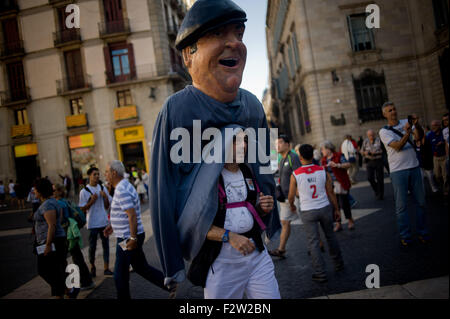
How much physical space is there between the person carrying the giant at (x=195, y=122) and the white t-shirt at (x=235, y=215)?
0.12m

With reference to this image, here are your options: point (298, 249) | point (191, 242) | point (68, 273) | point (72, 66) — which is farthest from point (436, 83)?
point (72, 66)

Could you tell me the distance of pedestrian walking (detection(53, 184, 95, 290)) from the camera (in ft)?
12.8

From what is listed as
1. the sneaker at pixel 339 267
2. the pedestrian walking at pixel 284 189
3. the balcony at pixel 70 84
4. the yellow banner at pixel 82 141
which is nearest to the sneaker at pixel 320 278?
the sneaker at pixel 339 267

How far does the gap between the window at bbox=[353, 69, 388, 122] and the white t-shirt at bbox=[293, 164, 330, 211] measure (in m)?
6.40

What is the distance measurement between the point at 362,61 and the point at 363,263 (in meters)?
5.91

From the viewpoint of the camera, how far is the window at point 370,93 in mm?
9266

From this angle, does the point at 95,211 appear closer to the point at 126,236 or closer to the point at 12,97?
the point at 126,236

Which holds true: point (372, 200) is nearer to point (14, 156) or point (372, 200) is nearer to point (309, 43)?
point (14, 156)

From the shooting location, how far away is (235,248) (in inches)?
56.9

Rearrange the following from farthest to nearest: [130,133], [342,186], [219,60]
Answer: [130,133], [342,186], [219,60]

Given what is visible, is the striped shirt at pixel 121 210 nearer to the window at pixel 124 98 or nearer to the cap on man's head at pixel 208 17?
the cap on man's head at pixel 208 17

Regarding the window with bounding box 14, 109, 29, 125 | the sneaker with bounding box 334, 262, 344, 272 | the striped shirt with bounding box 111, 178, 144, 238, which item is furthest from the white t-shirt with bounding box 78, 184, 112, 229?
the sneaker with bounding box 334, 262, 344, 272

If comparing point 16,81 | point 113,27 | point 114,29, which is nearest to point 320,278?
point 16,81

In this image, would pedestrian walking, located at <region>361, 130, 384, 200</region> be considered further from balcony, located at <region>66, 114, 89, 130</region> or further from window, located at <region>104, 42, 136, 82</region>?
balcony, located at <region>66, 114, 89, 130</region>
